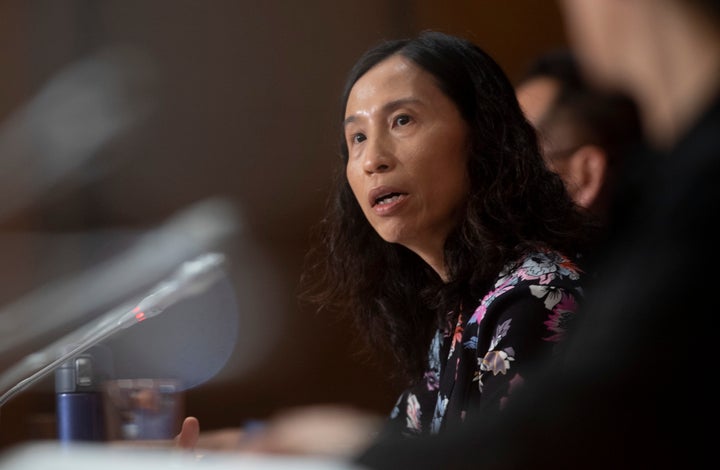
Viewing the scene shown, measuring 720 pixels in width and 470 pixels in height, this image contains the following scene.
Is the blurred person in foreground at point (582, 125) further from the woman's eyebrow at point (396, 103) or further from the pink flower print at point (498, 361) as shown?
the pink flower print at point (498, 361)

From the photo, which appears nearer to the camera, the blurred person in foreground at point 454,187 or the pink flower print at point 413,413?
the blurred person in foreground at point 454,187

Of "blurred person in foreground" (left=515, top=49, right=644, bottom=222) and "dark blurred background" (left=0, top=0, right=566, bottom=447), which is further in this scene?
"dark blurred background" (left=0, top=0, right=566, bottom=447)

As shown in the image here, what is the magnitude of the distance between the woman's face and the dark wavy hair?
0.8 inches

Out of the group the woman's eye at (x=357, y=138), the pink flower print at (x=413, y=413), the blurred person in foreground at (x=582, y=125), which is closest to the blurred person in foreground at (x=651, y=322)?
the woman's eye at (x=357, y=138)

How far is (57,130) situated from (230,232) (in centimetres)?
73

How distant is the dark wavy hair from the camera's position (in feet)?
5.49

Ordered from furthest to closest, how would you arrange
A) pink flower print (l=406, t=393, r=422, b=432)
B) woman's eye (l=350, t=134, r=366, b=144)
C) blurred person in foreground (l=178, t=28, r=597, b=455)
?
pink flower print (l=406, t=393, r=422, b=432) < woman's eye (l=350, t=134, r=366, b=144) < blurred person in foreground (l=178, t=28, r=597, b=455)

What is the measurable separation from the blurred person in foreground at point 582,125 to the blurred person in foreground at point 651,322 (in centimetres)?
173

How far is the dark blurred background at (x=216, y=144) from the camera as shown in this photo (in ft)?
11.9

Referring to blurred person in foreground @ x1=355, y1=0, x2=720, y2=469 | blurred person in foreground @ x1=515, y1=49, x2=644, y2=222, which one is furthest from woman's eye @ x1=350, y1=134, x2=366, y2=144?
blurred person in foreground @ x1=355, y1=0, x2=720, y2=469

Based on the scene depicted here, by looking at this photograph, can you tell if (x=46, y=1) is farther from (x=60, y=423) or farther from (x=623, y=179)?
(x=623, y=179)

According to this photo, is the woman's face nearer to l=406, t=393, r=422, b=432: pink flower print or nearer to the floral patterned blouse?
the floral patterned blouse

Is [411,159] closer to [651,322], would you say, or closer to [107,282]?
[651,322]

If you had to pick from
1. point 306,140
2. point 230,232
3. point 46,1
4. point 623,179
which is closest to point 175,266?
point 230,232
